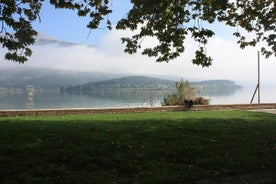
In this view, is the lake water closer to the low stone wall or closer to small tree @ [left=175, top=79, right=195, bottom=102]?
small tree @ [left=175, top=79, right=195, bottom=102]

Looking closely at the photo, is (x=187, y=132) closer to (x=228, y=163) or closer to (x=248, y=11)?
(x=228, y=163)

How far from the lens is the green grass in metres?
6.96

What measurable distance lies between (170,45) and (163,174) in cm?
470

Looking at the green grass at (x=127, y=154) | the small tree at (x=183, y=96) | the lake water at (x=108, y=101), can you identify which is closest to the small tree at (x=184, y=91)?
the small tree at (x=183, y=96)

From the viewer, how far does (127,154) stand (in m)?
8.30

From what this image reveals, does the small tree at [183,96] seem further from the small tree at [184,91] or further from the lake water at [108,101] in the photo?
the lake water at [108,101]

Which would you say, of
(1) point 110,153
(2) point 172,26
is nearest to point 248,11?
(2) point 172,26

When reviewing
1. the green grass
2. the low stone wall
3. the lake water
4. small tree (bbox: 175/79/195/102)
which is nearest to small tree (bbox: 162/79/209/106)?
small tree (bbox: 175/79/195/102)

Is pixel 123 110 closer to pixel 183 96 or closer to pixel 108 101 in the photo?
pixel 183 96

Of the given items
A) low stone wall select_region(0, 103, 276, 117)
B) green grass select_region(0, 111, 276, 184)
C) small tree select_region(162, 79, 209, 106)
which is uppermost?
small tree select_region(162, 79, 209, 106)

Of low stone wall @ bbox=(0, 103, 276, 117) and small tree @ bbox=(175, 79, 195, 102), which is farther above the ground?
small tree @ bbox=(175, 79, 195, 102)

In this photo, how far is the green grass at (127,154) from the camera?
6965 millimetres

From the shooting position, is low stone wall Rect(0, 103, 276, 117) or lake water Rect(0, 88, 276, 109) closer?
low stone wall Rect(0, 103, 276, 117)

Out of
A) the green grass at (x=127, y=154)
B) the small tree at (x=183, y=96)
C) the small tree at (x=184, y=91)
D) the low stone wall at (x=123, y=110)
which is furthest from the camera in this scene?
the small tree at (x=184, y=91)
